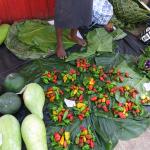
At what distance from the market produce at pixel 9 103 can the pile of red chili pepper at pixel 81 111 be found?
53cm

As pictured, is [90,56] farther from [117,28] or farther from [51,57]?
[117,28]

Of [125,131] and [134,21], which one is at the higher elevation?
[134,21]

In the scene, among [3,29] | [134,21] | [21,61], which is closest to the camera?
[21,61]

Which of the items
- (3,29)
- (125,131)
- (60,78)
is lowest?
(125,131)

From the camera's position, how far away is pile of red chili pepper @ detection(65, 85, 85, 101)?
284 centimetres

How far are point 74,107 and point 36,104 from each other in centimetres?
36

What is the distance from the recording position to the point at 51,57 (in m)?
3.31

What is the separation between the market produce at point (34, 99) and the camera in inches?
102

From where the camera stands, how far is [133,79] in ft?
10.3

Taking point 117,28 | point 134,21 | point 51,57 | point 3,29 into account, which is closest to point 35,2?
point 3,29

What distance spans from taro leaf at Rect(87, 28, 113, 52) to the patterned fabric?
0.19 m

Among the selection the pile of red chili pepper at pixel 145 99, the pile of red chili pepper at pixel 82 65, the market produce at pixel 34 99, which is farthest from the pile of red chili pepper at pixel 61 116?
the pile of red chili pepper at pixel 145 99

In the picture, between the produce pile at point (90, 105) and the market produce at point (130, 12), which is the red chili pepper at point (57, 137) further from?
the market produce at point (130, 12)

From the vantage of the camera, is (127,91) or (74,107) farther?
(127,91)
